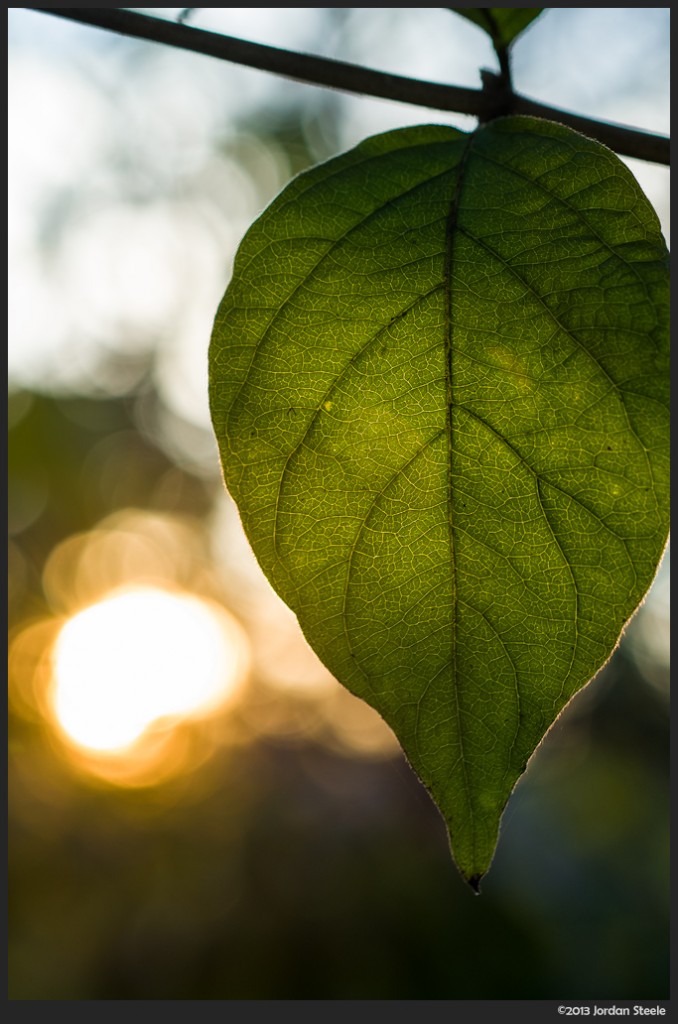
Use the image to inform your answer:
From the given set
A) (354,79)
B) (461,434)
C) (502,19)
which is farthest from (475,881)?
(502,19)

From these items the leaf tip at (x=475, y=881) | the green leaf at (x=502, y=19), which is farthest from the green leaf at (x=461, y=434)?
the green leaf at (x=502, y=19)

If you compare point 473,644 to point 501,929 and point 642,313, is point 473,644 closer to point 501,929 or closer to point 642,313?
point 642,313

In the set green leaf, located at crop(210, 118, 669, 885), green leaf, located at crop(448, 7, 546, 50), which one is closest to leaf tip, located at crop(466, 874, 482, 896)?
green leaf, located at crop(210, 118, 669, 885)

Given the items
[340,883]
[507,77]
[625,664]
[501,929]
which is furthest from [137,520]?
[507,77]

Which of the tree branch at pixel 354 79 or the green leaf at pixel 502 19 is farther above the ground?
the green leaf at pixel 502 19

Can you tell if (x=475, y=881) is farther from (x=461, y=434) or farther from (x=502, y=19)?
(x=502, y=19)

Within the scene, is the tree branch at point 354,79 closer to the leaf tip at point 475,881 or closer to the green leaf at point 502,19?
the green leaf at point 502,19
